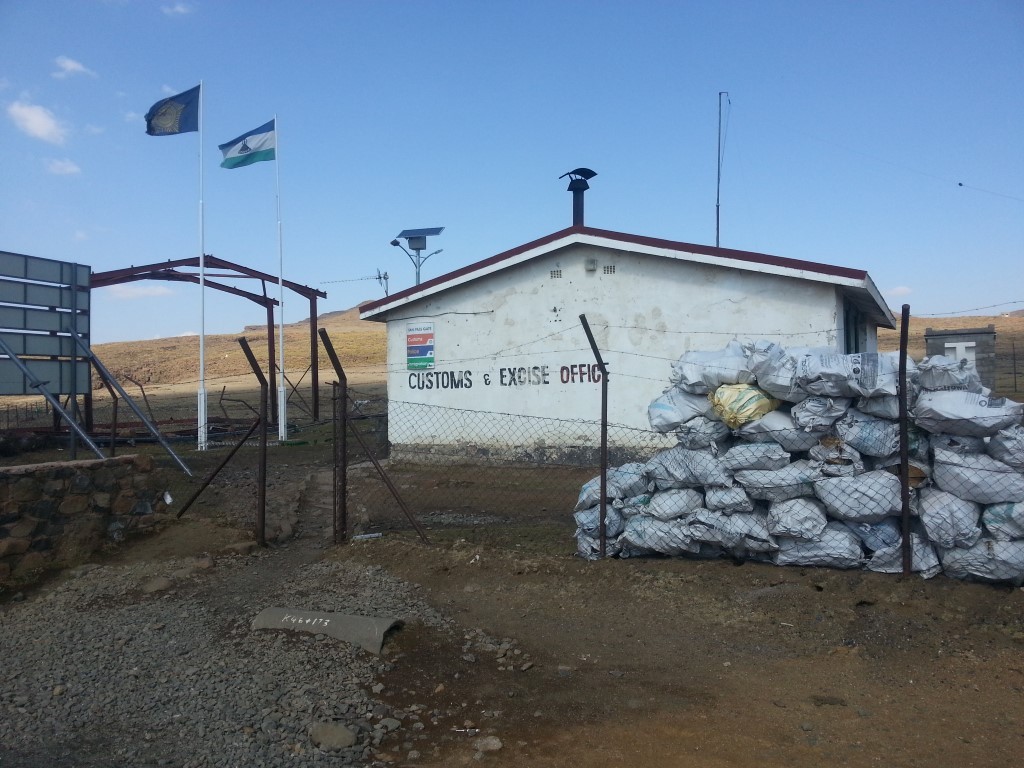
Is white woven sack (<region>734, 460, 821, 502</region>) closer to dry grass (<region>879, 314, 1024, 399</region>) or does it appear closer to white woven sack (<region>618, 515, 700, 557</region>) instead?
white woven sack (<region>618, 515, 700, 557</region>)

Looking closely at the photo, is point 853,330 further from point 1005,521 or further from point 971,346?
point 1005,521

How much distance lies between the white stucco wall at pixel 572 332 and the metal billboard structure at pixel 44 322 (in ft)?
16.5

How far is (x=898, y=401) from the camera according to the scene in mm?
5965

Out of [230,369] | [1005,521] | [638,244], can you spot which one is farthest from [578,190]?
[230,369]

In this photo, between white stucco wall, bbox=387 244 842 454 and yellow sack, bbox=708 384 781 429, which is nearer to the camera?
yellow sack, bbox=708 384 781 429

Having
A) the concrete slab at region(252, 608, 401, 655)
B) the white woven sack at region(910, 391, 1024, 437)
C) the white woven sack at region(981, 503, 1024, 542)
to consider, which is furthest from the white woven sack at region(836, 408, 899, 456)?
the concrete slab at region(252, 608, 401, 655)

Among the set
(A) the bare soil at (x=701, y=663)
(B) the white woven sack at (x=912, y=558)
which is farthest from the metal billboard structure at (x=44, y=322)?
(B) the white woven sack at (x=912, y=558)

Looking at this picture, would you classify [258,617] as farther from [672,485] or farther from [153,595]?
[672,485]

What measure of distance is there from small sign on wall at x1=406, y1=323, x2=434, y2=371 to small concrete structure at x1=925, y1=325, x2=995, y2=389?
14422 millimetres

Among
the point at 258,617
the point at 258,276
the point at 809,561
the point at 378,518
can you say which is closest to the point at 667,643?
the point at 809,561

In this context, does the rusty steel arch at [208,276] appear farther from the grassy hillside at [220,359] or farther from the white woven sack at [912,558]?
the grassy hillside at [220,359]

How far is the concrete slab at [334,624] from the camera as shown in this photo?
523cm

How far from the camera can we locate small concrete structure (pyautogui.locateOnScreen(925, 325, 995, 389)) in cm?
2183

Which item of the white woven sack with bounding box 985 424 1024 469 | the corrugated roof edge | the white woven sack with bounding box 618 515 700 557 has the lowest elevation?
the white woven sack with bounding box 618 515 700 557
